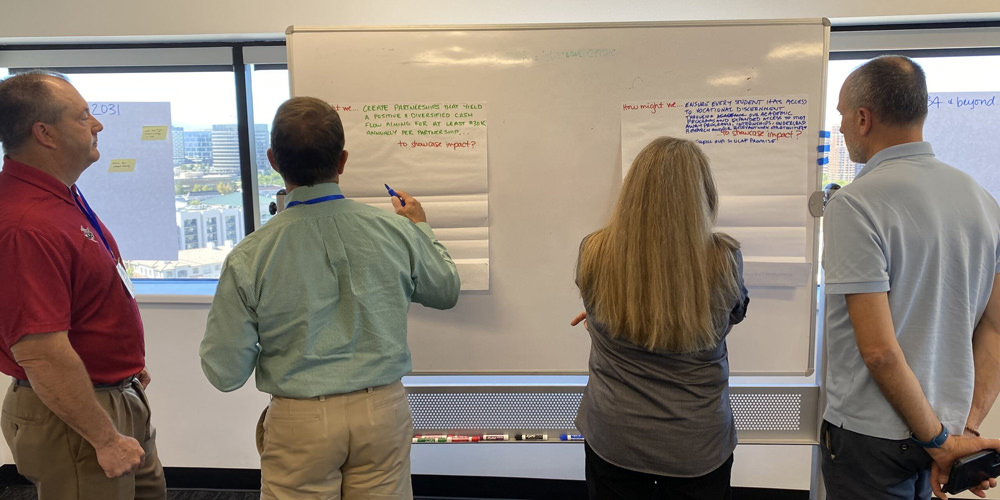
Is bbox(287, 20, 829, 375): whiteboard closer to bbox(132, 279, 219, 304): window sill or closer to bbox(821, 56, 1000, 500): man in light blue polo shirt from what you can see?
bbox(821, 56, 1000, 500): man in light blue polo shirt

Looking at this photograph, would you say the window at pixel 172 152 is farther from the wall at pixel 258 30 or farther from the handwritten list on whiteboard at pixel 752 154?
the handwritten list on whiteboard at pixel 752 154

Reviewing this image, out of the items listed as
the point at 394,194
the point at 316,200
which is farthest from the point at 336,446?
the point at 394,194

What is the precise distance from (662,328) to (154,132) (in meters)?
2.37

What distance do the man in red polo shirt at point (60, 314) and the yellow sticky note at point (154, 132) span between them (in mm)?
1160

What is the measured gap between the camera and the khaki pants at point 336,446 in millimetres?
1209

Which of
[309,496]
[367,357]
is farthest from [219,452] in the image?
[367,357]

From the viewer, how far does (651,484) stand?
4.19 feet

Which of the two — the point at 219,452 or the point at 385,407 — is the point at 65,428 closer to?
the point at 385,407

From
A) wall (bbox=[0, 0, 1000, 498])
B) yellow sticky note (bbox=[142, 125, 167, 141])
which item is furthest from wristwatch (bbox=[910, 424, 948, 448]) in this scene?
yellow sticky note (bbox=[142, 125, 167, 141])

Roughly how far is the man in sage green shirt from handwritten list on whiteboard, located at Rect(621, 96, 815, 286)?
0.94m

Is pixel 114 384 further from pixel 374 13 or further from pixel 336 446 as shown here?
pixel 374 13

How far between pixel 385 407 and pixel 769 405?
133 centimetres

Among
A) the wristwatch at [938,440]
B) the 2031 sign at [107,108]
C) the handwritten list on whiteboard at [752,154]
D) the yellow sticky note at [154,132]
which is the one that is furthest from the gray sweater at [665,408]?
the 2031 sign at [107,108]

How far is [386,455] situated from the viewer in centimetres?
128
